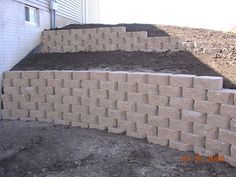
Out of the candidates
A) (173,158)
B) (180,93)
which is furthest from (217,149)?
(180,93)

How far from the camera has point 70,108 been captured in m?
6.79

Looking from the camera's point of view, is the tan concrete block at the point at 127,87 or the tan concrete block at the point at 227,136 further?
the tan concrete block at the point at 127,87

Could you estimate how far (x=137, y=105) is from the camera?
5.79m

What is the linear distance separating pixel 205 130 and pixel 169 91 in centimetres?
91

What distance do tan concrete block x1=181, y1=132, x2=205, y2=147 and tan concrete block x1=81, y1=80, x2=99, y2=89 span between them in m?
2.12

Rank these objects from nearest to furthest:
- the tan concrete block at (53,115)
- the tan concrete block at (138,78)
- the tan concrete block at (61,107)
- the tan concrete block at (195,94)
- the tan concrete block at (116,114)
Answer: the tan concrete block at (195,94), the tan concrete block at (138,78), the tan concrete block at (116,114), the tan concrete block at (61,107), the tan concrete block at (53,115)

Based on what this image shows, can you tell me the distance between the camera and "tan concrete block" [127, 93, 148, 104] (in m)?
5.68

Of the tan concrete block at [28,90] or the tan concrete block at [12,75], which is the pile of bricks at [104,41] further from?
the tan concrete block at [28,90]

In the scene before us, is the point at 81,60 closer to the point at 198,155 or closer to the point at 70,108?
the point at 70,108

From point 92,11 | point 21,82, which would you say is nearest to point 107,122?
point 21,82

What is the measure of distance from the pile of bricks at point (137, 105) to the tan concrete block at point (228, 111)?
14 mm

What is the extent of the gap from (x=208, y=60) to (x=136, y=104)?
2015mm

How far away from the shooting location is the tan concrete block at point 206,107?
4664 millimetres

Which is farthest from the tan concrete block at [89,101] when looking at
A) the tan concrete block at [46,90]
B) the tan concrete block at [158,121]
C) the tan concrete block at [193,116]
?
the tan concrete block at [193,116]
